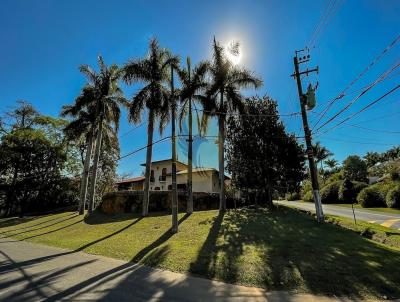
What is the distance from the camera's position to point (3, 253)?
12539 mm

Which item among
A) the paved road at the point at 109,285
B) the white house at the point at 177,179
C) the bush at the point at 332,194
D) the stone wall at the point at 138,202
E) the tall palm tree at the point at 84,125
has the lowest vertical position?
the paved road at the point at 109,285

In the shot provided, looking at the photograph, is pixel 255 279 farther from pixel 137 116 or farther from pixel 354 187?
pixel 354 187

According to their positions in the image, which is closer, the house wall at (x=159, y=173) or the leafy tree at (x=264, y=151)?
the leafy tree at (x=264, y=151)

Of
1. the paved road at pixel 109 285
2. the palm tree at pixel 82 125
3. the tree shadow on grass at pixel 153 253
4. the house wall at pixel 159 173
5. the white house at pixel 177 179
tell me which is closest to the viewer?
the paved road at pixel 109 285

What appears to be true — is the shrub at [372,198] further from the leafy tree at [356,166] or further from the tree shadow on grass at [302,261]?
the leafy tree at [356,166]

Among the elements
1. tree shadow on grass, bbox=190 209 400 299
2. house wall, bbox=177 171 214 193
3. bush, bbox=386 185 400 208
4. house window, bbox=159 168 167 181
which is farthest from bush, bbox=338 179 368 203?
tree shadow on grass, bbox=190 209 400 299

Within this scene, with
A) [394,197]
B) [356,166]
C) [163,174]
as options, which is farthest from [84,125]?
[356,166]

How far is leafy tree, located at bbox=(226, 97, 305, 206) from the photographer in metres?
22.2

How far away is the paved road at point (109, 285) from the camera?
6.20 m

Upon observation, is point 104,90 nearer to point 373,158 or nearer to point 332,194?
point 332,194

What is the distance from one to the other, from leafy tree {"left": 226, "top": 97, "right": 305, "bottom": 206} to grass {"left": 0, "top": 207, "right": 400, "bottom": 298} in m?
6.01

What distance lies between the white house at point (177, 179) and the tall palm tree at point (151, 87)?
54.1 ft

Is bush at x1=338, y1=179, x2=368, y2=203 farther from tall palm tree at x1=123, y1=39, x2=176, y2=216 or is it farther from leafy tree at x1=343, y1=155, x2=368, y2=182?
tall palm tree at x1=123, y1=39, x2=176, y2=216

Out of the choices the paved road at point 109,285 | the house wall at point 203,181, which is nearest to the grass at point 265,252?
the paved road at point 109,285
